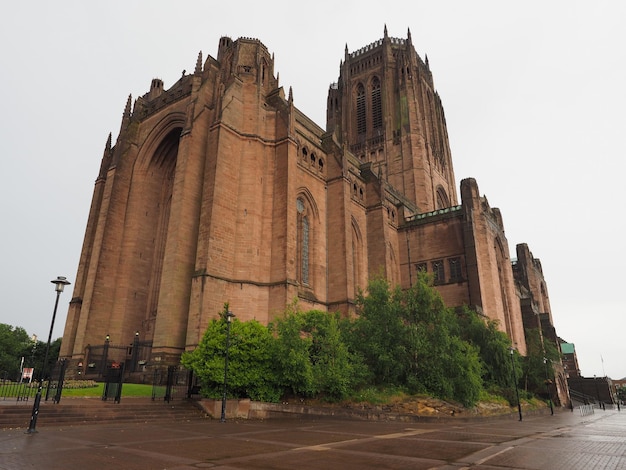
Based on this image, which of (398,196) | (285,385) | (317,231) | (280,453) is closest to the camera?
(280,453)

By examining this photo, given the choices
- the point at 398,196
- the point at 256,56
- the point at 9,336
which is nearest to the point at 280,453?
the point at 256,56

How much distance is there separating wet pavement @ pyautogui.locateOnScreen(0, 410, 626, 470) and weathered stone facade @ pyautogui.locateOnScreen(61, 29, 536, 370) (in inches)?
423

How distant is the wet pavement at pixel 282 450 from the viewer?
712cm

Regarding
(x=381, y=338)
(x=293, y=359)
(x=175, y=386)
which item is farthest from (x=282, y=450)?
(x=381, y=338)

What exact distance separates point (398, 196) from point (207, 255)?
2838cm

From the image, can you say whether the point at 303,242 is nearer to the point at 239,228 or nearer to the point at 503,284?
the point at 239,228

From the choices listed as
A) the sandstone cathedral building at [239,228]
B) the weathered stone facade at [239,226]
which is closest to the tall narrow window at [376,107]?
the weathered stone facade at [239,226]

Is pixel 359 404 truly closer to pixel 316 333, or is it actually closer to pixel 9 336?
pixel 316 333

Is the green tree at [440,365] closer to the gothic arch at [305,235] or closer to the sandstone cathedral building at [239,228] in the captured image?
the sandstone cathedral building at [239,228]

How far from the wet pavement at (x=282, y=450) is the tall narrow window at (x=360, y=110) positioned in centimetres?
5348

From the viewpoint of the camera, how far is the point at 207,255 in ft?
75.6

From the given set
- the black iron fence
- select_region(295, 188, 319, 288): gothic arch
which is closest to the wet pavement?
the black iron fence

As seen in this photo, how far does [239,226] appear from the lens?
2547 centimetres

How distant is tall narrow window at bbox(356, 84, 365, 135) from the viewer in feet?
202
